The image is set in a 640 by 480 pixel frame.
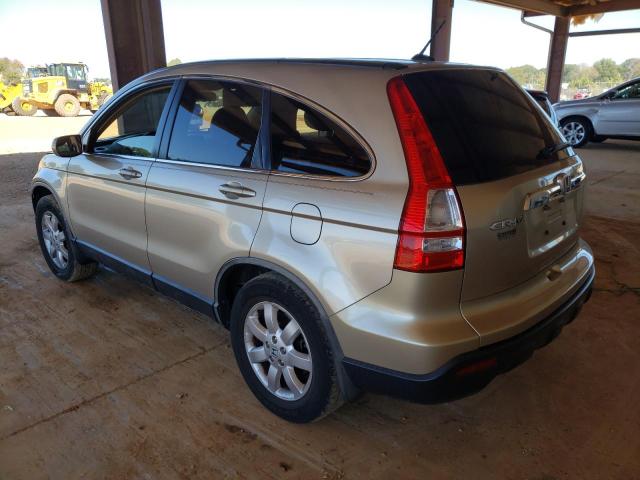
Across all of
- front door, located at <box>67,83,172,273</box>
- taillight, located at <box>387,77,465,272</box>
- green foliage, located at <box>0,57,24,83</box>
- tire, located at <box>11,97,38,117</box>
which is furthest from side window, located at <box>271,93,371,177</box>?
green foliage, located at <box>0,57,24,83</box>

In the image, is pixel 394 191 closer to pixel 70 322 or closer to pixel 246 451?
pixel 246 451

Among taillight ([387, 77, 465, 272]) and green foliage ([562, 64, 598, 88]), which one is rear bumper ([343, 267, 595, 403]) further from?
green foliage ([562, 64, 598, 88])

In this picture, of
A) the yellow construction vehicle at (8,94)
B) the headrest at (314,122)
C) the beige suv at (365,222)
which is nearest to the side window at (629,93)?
the beige suv at (365,222)

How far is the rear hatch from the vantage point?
195cm

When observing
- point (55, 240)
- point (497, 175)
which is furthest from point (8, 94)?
point (497, 175)

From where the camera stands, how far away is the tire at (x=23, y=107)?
80.9ft

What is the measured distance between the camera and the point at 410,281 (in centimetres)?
A: 189

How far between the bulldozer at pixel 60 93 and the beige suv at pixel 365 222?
81.2 ft

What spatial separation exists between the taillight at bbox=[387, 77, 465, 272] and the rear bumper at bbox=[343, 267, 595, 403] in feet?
1.26

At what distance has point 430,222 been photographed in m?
1.88

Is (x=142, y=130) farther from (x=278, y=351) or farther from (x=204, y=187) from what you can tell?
(x=278, y=351)

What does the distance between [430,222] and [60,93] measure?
2671cm

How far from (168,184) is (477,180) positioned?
173 cm

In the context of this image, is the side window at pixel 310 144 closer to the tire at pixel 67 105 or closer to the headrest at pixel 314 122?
the headrest at pixel 314 122
